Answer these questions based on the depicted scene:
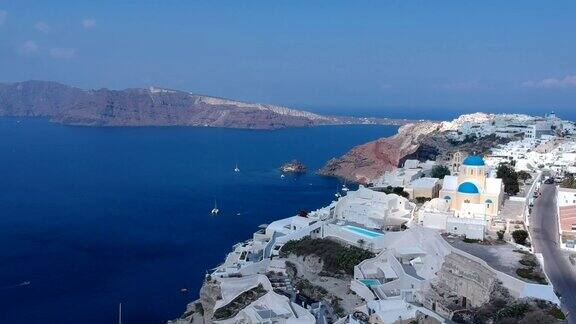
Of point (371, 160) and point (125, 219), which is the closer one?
point (125, 219)

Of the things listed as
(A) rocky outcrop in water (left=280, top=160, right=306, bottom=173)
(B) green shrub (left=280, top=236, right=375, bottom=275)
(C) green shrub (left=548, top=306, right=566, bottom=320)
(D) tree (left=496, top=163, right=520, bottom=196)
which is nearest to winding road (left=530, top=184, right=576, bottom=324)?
(C) green shrub (left=548, top=306, right=566, bottom=320)

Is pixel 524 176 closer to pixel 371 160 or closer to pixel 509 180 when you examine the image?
pixel 509 180

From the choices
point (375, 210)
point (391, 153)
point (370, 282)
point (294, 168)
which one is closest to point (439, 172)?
point (375, 210)

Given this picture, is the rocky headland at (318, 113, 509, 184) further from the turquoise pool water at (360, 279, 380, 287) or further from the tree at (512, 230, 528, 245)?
the turquoise pool water at (360, 279, 380, 287)

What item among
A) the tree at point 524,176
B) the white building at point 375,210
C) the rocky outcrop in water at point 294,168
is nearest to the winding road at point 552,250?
the tree at point 524,176

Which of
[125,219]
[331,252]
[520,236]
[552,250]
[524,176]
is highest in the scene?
[524,176]

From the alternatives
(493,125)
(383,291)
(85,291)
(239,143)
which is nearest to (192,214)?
(85,291)
